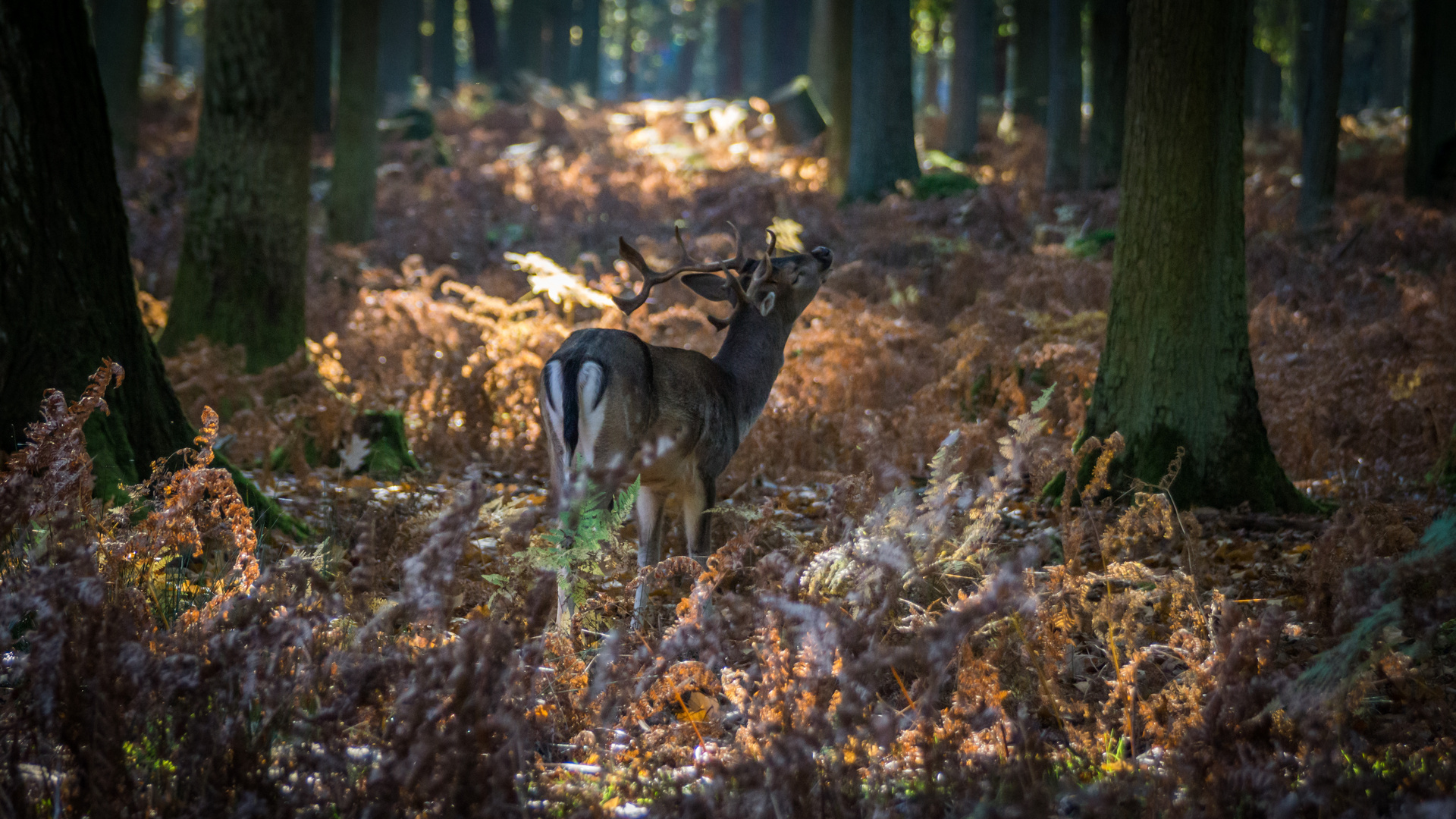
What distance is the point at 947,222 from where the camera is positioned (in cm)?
1591

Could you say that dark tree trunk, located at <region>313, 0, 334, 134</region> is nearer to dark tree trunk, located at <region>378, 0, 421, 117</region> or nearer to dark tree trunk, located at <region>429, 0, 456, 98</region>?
dark tree trunk, located at <region>378, 0, 421, 117</region>

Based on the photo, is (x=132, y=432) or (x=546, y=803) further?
(x=132, y=432)

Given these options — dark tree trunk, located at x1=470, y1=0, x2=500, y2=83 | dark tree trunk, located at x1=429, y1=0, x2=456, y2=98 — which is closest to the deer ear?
dark tree trunk, located at x1=429, y1=0, x2=456, y2=98

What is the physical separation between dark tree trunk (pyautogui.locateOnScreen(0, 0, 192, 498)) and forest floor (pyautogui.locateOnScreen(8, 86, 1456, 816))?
100 cm

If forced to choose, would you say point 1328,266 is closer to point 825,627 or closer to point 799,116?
point 825,627

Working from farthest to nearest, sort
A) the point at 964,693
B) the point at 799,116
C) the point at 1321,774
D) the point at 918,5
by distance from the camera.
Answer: the point at 918,5, the point at 799,116, the point at 964,693, the point at 1321,774

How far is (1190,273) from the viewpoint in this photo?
619 cm

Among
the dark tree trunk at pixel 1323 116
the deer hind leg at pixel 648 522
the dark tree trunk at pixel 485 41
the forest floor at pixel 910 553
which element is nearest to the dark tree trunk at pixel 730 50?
the dark tree trunk at pixel 485 41

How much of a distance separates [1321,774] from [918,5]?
27238 mm

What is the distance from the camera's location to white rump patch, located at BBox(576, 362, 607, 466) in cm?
477

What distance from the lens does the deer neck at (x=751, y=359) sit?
6075mm

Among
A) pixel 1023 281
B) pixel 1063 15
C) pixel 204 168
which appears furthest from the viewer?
pixel 1063 15

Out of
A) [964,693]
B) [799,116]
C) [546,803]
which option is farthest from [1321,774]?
[799,116]

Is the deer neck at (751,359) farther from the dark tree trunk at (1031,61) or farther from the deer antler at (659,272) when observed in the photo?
the dark tree trunk at (1031,61)
